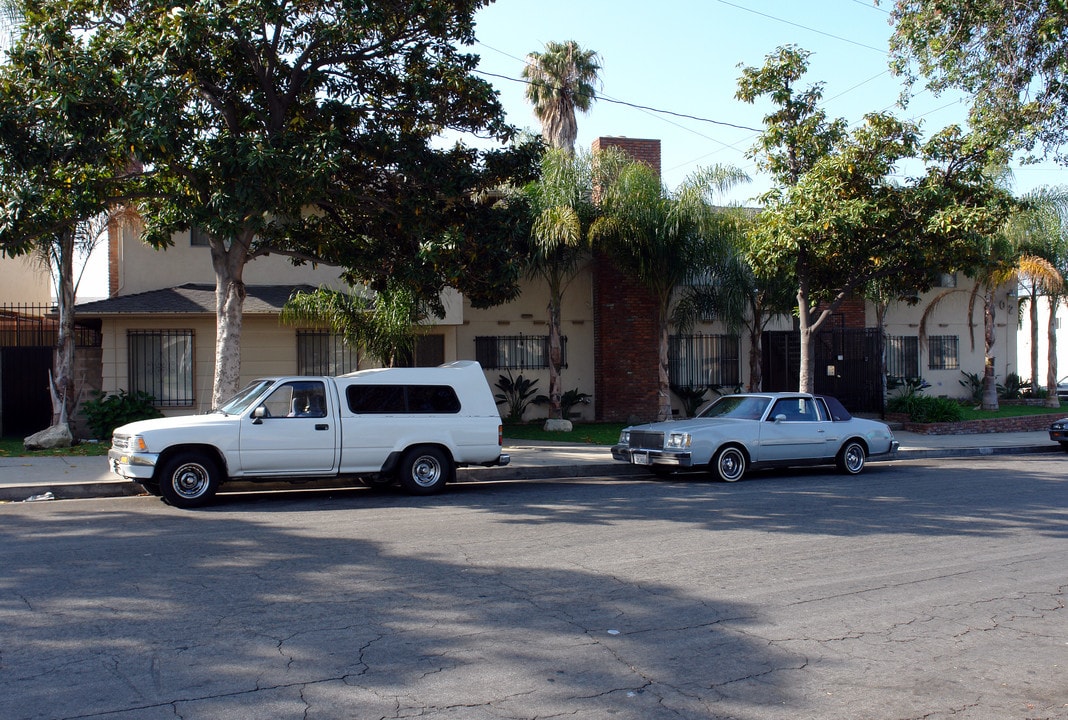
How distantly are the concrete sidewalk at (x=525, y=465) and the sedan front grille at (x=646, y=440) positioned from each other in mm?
1209

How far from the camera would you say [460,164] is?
14719 mm

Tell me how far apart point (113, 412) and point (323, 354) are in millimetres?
4665

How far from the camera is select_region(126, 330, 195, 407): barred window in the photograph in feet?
64.9

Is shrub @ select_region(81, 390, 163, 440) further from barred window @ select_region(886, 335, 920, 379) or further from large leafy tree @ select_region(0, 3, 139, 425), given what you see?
barred window @ select_region(886, 335, 920, 379)

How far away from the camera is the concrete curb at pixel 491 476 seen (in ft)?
41.2

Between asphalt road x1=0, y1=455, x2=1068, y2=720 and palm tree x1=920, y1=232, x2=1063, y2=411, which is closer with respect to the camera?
asphalt road x1=0, y1=455, x2=1068, y2=720

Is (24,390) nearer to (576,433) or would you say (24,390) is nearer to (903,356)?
(576,433)

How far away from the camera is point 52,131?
12.1 m

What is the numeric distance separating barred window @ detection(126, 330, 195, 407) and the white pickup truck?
8.27m

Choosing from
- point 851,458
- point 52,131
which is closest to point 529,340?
point 851,458

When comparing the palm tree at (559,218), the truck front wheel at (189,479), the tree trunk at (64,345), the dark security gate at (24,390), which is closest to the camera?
the truck front wheel at (189,479)

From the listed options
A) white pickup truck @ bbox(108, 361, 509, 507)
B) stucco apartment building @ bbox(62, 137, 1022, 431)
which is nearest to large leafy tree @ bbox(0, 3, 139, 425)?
white pickup truck @ bbox(108, 361, 509, 507)

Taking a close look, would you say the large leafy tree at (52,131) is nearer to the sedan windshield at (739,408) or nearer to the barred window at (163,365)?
the barred window at (163,365)

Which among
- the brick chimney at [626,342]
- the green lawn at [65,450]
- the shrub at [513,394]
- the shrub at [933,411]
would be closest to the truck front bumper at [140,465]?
the green lawn at [65,450]
